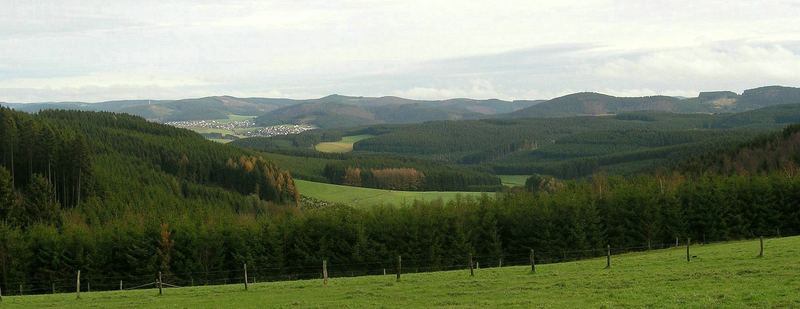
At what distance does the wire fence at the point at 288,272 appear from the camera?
7356cm

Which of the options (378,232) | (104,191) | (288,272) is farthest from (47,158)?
(378,232)

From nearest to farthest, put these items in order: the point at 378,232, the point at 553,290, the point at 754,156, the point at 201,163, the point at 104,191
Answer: the point at 553,290 → the point at 378,232 → the point at 104,191 → the point at 754,156 → the point at 201,163

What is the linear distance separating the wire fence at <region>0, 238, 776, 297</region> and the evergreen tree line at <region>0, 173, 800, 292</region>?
20 cm

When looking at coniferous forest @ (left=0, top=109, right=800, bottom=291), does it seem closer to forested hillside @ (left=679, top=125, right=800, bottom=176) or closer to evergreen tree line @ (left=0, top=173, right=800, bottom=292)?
evergreen tree line @ (left=0, top=173, right=800, bottom=292)

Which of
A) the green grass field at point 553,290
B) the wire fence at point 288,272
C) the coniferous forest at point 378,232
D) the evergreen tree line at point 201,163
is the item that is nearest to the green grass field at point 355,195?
the evergreen tree line at point 201,163

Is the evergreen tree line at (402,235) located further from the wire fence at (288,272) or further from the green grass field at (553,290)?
the green grass field at (553,290)

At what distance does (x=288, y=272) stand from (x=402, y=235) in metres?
13.8

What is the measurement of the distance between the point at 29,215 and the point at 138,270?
35.5m

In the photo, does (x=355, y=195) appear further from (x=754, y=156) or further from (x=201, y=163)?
(x=754, y=156)

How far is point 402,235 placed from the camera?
3290 inches

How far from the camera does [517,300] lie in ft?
103

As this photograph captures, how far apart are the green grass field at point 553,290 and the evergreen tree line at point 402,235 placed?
104 feet

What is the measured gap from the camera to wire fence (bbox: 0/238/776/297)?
241ft

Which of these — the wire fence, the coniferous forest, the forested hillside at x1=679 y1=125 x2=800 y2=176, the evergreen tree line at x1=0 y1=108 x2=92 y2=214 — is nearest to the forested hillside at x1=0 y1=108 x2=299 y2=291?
the evergreen tree line at x1=0 y1=108 x2=92 y2=214
